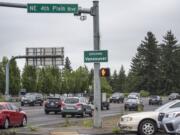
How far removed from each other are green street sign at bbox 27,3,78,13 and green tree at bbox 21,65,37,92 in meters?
81.0

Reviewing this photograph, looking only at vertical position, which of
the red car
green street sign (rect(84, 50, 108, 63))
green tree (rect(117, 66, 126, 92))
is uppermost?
green tree (rect(117, 66, 126, 92))

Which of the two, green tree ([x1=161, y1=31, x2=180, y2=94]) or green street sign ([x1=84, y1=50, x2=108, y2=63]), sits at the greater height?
green tree ([x1=161, y1=31, x2=180, y2=94])

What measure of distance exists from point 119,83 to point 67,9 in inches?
6525

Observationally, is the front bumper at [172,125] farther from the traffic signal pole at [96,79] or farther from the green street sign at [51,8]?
the green street sign at [51,8]

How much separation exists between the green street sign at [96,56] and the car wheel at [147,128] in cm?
502

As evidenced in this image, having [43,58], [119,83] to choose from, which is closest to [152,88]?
[119,83]

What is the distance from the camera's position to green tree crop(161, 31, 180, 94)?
148750mm

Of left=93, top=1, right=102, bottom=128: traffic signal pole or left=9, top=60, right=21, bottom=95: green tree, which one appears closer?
left=93, top=1, right=102, bottom=128: traffic signal pole

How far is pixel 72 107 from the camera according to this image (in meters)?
44.5

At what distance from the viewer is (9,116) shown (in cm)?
2998

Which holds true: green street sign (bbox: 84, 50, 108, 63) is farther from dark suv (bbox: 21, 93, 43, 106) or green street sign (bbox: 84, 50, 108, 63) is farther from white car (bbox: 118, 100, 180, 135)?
dark suv (bbox: 21, 93, 43, 106)

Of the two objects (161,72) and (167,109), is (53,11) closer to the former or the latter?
(167,109)

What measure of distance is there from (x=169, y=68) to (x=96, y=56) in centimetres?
12383

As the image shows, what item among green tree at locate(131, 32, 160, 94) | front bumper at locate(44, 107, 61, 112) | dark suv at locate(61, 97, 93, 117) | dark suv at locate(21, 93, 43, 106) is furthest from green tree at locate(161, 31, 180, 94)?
dark suv at locate(61, 97, 93, 117)
